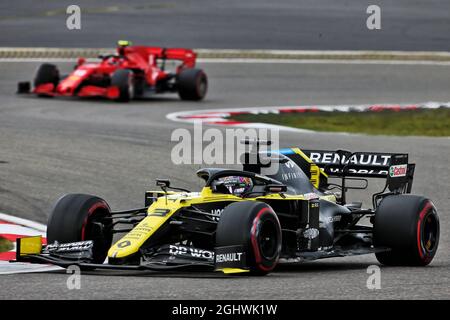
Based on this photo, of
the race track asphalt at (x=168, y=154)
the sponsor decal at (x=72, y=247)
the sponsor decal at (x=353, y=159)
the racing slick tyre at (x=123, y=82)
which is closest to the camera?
the race track asphalt at (x=168, y=154)

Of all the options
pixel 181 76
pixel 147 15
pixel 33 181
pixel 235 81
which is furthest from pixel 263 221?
pixel 147 15

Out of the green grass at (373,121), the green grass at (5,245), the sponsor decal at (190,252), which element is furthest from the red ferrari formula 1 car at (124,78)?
the sponsor decal at (190,252)

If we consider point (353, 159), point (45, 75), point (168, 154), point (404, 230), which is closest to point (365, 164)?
Answer: point (353, 159)

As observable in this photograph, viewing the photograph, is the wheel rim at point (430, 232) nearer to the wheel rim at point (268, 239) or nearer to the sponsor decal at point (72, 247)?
the wheel rim at point (268, 239)

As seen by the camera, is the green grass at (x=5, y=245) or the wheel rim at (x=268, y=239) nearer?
the wheel rim at (x=268, y=239)

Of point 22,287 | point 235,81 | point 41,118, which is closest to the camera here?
point 22,287

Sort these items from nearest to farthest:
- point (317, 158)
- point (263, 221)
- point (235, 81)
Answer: point (263, 221), point (317, 158), point (235, 81)

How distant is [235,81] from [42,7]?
9.09m

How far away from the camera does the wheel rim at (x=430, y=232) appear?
10.1 metres

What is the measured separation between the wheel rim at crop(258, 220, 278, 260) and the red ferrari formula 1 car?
14.7 metres

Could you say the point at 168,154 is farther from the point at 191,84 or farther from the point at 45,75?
the point at 45,75

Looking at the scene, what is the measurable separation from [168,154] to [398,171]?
5.26 meters

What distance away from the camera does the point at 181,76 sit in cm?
2455
